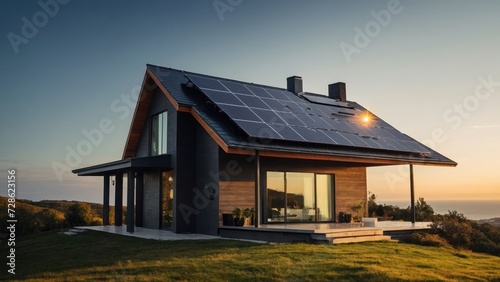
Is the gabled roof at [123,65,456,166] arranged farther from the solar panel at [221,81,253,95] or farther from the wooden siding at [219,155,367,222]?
the wooden siding at [219,155,367,222]

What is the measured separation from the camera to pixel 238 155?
593 inches

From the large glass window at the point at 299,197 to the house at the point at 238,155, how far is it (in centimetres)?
4

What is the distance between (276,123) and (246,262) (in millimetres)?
6981

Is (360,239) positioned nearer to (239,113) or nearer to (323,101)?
(239,113)

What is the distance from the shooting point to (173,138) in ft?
52.3

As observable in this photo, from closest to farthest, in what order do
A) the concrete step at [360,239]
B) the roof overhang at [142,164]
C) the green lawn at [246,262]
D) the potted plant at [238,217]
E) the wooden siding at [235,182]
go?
the green lawn at [246,262] → the concrete step at [360,239] → the potted plant at [238,217] → the wooden siding at [235,182] → the roof overhang at [142,164]

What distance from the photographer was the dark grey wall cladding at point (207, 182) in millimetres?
14664

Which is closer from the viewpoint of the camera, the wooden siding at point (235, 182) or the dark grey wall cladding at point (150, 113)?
the wooden siding at point (235, 182)

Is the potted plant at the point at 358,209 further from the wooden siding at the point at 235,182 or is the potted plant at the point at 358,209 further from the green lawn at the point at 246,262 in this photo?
the green lawn at the point at 246,262

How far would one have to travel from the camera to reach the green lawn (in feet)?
26.3

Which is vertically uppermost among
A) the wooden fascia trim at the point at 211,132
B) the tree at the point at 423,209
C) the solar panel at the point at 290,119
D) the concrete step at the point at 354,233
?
the solar panel at the point at 290,119

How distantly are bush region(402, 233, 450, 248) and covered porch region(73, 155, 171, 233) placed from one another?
7.95 meters

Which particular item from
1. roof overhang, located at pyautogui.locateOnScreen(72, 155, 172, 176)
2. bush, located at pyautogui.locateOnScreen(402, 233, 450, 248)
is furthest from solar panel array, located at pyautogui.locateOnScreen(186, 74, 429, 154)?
bush, located at pyautogui.locateOnScreen(402, 233, 450, 248)

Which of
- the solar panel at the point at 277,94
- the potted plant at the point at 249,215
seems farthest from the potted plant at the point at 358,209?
the solar panel at the point at 277,94
